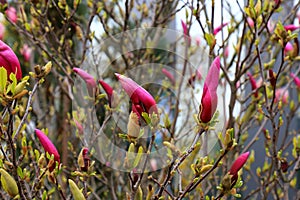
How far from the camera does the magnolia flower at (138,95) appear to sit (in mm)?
592

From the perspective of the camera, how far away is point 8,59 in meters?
0.58

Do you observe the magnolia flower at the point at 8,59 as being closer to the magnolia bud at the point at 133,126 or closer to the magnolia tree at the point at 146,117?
the magnolia tree at the point at 146,117

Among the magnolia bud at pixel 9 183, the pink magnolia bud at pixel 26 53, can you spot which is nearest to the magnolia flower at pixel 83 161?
the magnolia bud at pixel 9 183

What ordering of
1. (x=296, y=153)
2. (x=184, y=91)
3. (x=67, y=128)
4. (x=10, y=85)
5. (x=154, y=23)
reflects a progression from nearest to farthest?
(x=10, y=85) → (x=296, y=153) → (x=154, y=23) → (x=184, y=91) → (x=67, y=128)

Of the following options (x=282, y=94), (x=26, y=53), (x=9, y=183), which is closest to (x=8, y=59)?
(x=9, y=183)

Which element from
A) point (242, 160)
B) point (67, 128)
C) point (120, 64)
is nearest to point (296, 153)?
point (242, 160)

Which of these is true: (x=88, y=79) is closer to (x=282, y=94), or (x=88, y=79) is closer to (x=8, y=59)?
(x=8, y=59)

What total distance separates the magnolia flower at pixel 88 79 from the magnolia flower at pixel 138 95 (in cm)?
13

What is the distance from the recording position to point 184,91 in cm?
158

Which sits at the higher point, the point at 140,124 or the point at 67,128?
the point at 140,124

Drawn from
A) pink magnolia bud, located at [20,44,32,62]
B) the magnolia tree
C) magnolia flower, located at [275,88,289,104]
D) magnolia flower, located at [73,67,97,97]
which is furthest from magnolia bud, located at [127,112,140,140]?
pink magnolia bud, located at [20,44,32,62]

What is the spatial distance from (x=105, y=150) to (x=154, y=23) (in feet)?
1.49

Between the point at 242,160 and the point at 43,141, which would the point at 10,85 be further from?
the point at 242,160

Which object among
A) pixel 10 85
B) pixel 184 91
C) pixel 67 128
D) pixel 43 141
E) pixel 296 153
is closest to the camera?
pixel 10 85
